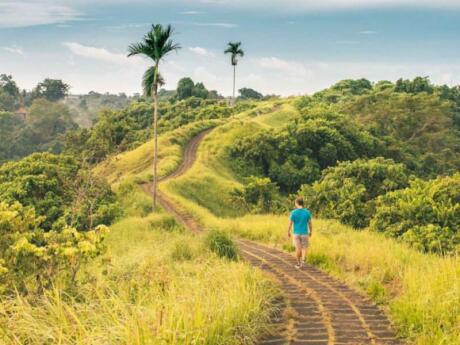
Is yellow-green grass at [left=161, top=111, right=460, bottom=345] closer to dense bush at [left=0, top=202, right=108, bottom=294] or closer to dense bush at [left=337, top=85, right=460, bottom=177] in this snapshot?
dense bush at [left=0, top=202, right=108, bottom=294]

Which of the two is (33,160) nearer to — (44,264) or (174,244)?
(174,244)

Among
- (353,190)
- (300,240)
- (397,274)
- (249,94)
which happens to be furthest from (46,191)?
(249,94)

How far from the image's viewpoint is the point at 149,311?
19.7 ft

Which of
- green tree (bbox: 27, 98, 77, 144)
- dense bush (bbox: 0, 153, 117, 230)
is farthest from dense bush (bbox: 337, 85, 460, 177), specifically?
green tree (bbox: 27, 98, 77, 144)

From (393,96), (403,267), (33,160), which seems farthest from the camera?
(393,96)

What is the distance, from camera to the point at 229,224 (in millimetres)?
22156

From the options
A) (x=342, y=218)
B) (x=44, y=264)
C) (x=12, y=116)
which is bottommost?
(x=342, y=218)

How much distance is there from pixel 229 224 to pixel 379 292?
13587mm

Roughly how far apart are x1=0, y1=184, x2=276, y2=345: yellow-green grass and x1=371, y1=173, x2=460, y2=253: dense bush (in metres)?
11.0

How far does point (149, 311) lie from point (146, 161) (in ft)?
117

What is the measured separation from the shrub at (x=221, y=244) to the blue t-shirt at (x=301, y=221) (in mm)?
1526

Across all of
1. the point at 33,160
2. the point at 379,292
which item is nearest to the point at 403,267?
the point at 379,292

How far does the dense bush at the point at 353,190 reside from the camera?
2552 cm

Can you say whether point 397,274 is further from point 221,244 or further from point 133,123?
point 133,123
